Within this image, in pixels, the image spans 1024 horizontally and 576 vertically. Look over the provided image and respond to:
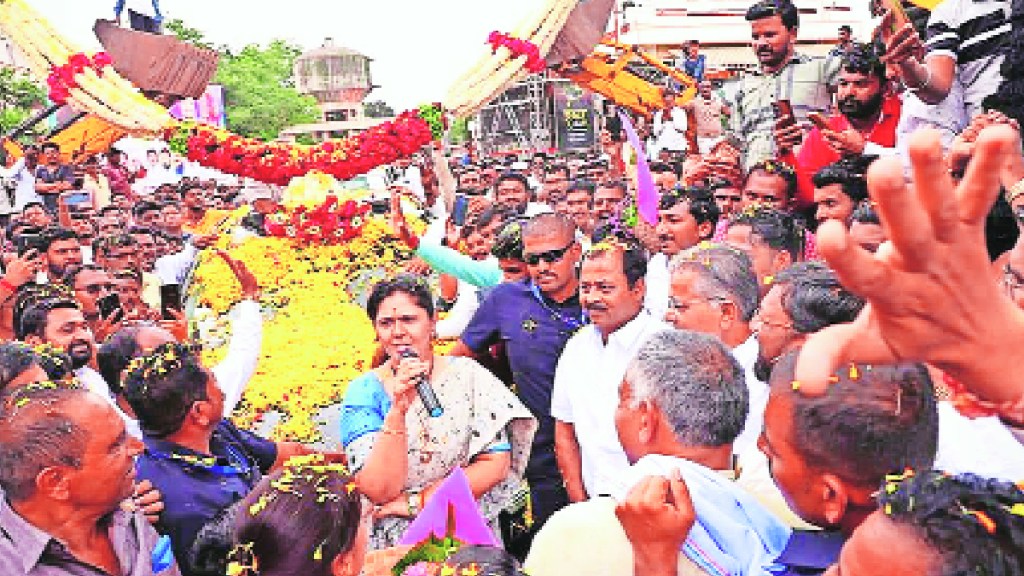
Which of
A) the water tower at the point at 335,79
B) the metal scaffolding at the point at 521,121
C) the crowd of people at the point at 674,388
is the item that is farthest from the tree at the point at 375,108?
the crowd of people at the point at 674,388

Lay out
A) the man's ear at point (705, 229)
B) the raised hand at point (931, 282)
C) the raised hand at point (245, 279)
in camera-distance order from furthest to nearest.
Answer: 1. the man's ear at point (705, 229)
2. the raised hand at point (245, 279)
3. the raised hand at point (931, 282)

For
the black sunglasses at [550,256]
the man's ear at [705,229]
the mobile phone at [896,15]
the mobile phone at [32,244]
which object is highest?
the mobile phone at [896,15]

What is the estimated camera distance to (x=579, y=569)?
1900mm

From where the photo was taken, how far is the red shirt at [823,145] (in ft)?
14.8

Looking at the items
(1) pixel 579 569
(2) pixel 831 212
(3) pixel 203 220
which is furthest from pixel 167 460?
(3) pixel 203 220

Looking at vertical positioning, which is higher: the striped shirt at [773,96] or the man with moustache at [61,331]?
the striped shirt at [773,96]

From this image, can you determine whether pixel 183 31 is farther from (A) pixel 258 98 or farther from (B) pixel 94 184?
(B) pixel 94 184

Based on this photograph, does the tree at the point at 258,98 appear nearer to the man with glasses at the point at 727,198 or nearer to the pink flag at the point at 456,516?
the man with glasses at the point at 727,198

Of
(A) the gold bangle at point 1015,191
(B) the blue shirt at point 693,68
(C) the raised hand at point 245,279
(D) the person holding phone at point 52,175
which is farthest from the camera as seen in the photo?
(B) the blue shirt at point 693,68

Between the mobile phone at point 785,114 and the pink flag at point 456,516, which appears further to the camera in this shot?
the mobile phone at point 785,114

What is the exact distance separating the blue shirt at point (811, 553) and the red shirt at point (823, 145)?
305cm

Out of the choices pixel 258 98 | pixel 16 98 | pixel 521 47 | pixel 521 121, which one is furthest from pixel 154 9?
pixel 258 98

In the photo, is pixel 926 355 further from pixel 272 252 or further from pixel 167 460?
pixel 272 252

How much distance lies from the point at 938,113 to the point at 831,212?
64 centimetres
